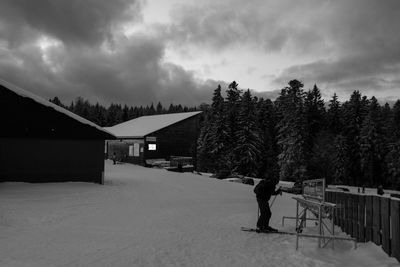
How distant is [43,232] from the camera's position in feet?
27.9

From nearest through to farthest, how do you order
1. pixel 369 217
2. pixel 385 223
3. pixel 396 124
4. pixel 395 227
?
pixel 395 227, pixel 385 223, pixel 369 217, pixel 396 124

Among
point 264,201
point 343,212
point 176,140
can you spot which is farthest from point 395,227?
point 176,140

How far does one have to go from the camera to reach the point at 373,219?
23.6 feet

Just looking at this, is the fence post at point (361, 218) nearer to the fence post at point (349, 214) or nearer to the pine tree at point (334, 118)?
the fence post at point (349, 214)

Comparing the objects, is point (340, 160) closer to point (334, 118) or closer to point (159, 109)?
point (334, 118)

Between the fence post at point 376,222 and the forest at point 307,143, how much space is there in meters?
39.3

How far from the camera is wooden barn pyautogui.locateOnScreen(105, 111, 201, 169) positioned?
38.3 metres

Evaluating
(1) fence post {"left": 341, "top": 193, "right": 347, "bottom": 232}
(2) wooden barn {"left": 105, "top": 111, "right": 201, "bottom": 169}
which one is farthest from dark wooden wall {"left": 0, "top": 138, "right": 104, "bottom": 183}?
(2) wooden barn {"left": 105, "top": 111, "right": 201, "bottom": 169}

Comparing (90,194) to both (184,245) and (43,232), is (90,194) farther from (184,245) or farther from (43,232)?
(184,245)

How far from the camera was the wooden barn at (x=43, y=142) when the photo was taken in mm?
17266

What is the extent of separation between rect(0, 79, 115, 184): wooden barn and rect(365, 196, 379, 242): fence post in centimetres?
1595

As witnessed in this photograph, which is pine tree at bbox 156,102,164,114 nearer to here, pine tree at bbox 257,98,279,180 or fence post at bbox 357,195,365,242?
pine tree at bbox 257,98,279,180

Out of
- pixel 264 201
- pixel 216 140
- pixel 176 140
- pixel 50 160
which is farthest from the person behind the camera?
pixel 216 140

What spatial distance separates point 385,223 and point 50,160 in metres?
17.1
